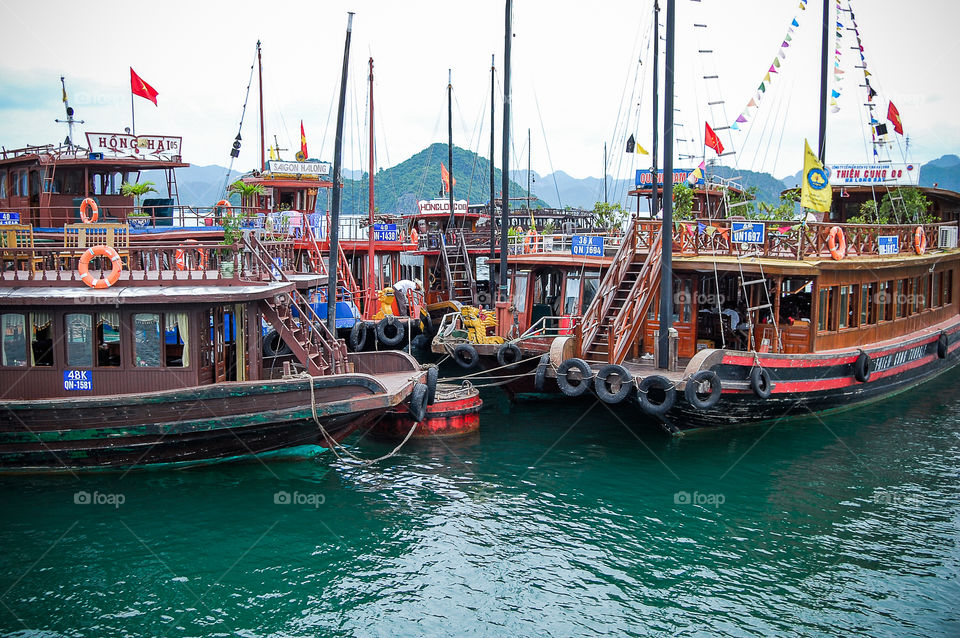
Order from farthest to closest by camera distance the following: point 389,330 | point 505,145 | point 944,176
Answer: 1. point 944,176
2. point 389,330
3. point 505,145

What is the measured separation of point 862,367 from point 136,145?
23.3 metres

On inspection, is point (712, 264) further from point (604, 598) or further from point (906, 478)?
point (604, 598)

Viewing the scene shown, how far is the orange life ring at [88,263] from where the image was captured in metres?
12.1

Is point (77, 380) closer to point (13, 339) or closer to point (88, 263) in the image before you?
point (13, 339)

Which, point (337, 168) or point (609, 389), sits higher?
point (337, 168)

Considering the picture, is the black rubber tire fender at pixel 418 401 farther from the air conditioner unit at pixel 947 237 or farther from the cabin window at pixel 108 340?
the air conditioner unit at pixel 947 237

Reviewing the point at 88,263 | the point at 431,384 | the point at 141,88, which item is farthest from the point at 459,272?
the point at 88,263

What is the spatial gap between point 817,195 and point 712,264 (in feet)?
8.34

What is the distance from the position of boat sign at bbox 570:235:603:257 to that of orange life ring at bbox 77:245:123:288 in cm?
1137

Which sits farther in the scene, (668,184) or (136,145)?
(136,145)

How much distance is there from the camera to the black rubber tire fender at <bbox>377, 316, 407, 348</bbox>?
23766 millimetres

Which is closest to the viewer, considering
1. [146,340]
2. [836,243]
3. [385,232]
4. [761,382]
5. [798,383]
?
[146,340]

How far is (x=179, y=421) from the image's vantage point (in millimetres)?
12016

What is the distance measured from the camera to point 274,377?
14.1m
